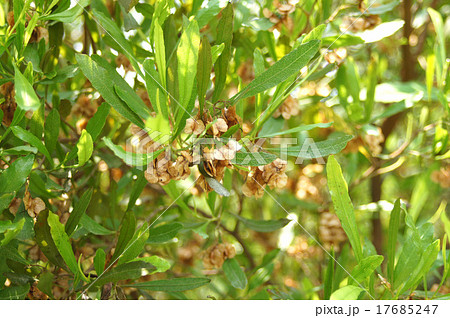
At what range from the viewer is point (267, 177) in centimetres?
72

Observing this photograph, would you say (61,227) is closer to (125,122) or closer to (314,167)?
(125,122)

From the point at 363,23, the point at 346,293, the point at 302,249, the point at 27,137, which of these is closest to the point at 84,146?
the point at 27,137

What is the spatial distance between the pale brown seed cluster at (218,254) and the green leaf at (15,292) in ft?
1.19

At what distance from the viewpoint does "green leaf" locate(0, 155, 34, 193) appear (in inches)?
24.6

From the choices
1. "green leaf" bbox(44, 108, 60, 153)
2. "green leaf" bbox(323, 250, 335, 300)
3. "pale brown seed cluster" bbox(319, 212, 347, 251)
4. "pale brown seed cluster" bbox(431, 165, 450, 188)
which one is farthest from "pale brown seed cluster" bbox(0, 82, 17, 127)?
"pale brown seed cluster" bbox(431, 165, 450, 188)

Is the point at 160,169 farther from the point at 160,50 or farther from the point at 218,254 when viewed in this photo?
the point at 218,254

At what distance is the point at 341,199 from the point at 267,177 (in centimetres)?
12

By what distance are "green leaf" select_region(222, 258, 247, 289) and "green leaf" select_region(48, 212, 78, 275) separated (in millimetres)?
332

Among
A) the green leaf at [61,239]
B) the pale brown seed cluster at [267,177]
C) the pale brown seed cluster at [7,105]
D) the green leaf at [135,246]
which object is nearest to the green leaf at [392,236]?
the pale brown seed cluster at [267,177]

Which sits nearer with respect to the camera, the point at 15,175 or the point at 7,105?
the point at 15,175

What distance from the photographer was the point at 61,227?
640 millimetres

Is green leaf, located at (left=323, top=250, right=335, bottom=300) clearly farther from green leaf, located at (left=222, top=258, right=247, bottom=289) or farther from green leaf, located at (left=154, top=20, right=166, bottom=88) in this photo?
green leaf, located at (left=154, top=20, right=166, bottom=88)

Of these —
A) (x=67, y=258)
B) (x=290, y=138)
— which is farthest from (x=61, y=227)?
(x=290, y=138)

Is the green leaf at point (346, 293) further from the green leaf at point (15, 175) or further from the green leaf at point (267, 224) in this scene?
the green leaf at point (15, 175)
